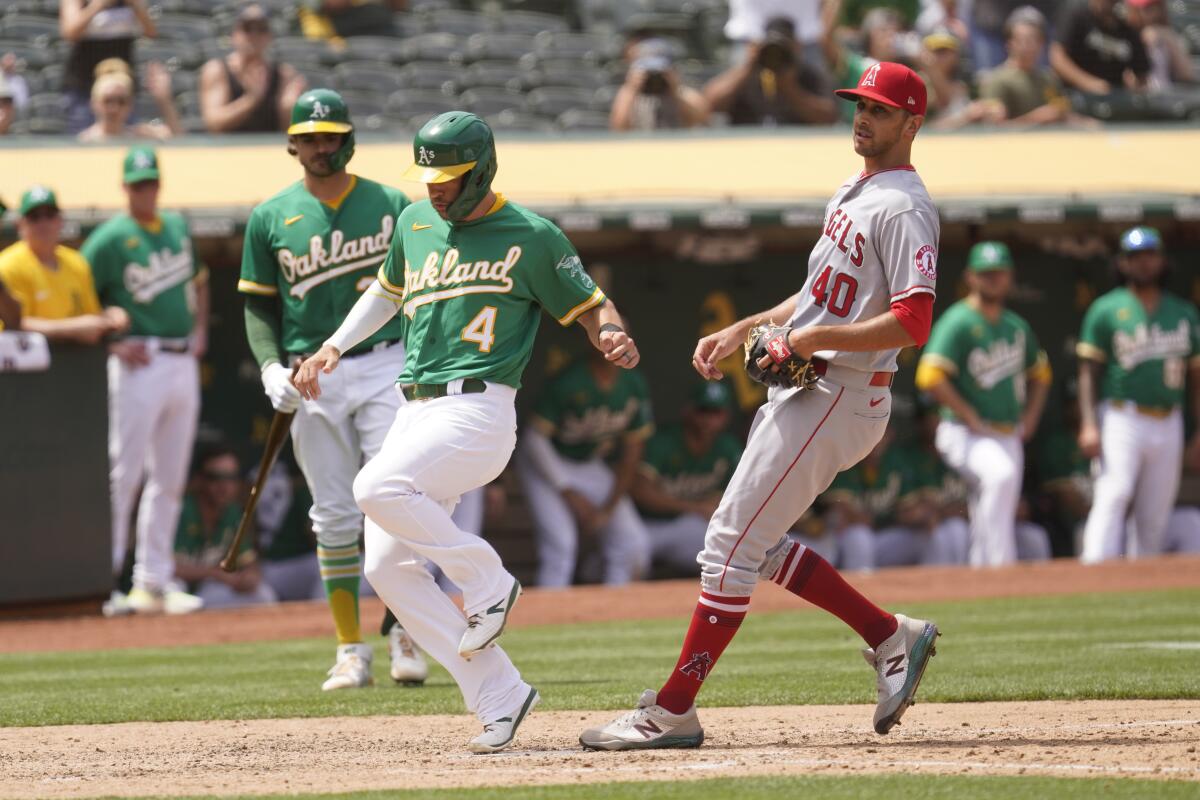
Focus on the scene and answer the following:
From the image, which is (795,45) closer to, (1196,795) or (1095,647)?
(1095,647)

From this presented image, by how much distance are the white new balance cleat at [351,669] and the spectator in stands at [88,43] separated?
601 centimetres

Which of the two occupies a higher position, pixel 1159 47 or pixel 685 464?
pixel 1159 47

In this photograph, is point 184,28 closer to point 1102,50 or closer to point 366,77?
point 366,77

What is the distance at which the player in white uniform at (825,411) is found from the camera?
4566 mm

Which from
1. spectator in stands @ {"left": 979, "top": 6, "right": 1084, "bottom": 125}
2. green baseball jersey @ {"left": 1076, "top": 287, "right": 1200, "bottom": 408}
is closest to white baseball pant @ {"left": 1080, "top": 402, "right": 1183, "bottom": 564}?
green baseball jersey @ {"left": 1076, "top": 287, "right": 1200, "bottom": 408}

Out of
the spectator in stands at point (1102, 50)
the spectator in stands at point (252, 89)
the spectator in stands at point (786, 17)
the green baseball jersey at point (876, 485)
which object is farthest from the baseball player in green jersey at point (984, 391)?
the spectator in stands at point (252, 89)

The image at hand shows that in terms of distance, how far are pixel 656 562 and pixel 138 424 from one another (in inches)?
155

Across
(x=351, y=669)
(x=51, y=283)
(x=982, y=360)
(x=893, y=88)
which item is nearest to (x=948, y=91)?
(x=982, y=360)

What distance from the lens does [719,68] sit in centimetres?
1366

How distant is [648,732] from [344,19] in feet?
31.6

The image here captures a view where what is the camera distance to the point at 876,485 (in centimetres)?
1192

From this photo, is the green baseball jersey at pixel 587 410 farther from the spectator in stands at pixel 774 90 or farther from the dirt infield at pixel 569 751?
the dirt infield at pixel 569 751

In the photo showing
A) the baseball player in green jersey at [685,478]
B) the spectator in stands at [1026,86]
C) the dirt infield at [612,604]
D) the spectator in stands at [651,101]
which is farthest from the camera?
the spectator in stands at [1026,86]

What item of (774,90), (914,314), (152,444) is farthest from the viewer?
(774,90)
